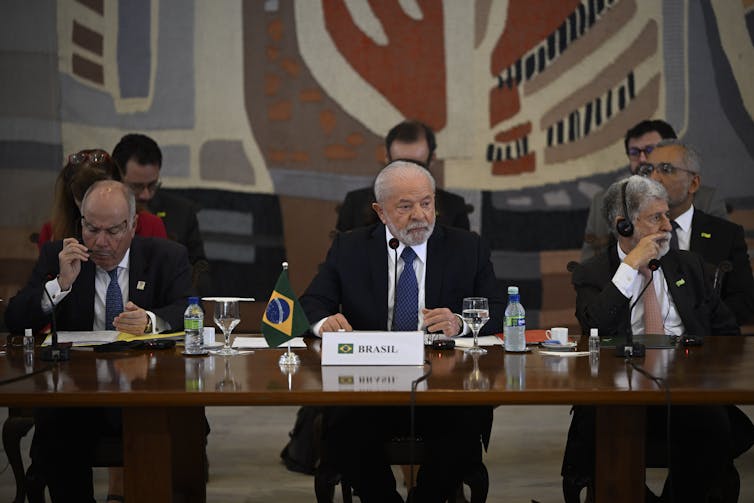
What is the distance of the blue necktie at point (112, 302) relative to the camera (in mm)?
3572

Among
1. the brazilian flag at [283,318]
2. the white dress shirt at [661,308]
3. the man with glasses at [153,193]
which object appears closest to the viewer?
the brazilian flag at [283,318]

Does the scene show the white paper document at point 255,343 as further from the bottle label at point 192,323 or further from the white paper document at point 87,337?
the white paper document at point 87,337

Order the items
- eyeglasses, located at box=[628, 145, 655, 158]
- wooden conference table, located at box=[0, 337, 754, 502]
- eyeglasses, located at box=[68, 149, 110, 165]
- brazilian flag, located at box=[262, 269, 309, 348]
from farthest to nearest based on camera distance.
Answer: eyeglasses, located at box=[628, 145, 655, 158] < eyeglasses, located at box=[68, 149, 110, 165] < brazilian flag, located at box=[262, 269, 309, 348] < wooden conference table, located at box=[0, 337, 754, 502]

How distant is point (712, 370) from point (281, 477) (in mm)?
2232

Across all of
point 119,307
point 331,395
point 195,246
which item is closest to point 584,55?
point 195,246

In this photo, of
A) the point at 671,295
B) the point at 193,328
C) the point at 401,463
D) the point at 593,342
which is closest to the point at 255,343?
the point at 193,328

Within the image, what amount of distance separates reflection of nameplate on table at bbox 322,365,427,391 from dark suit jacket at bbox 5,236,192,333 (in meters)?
0.97

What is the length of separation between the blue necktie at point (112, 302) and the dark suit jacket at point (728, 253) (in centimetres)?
224

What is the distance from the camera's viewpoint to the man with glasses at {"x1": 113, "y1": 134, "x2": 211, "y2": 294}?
491 cm

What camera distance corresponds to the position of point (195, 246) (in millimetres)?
5141

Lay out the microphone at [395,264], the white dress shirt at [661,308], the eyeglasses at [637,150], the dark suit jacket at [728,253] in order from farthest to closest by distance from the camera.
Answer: the eyeglasses at [637,150] → the dark suit jacket at [728,253] → the white dress shirt at [661,308] → the microphone at [395,264]

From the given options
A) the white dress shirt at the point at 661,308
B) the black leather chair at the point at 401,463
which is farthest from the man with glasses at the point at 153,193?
the white dress shirt at the point at 661,308

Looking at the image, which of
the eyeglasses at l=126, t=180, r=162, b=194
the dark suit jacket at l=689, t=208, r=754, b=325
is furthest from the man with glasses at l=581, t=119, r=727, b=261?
the eyeglasses at l=126, t=180, r=162, b=194

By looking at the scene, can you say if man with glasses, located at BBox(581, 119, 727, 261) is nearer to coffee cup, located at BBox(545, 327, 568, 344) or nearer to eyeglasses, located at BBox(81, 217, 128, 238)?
coffee cup, located at BBox(545, 327, 568, 344)
